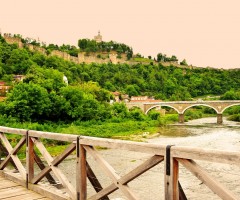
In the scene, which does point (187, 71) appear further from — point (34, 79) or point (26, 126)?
point (26, 126)

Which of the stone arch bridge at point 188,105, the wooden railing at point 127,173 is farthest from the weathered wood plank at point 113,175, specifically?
the stone arch bridge at point 188,105

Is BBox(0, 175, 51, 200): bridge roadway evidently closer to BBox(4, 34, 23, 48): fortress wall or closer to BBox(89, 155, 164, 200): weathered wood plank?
BBox(89, 155, 164, 200): weathered wood plank

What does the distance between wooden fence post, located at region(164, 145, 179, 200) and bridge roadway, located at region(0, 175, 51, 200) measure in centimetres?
213

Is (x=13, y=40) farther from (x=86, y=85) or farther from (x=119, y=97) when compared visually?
(x=86, y=85)

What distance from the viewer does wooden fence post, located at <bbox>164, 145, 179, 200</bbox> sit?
3.13m

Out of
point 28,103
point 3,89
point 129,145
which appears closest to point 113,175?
point 129,145

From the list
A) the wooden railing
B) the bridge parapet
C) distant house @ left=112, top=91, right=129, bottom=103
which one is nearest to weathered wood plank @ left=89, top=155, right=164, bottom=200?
the wooden railing

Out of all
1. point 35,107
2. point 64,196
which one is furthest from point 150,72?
point 64,196

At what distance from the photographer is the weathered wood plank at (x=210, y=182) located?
268 cm

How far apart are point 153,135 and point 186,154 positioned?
1652 inches

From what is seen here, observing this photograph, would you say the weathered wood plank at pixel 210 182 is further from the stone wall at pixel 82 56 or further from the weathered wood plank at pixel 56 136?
the stone wall at pixel 82 56

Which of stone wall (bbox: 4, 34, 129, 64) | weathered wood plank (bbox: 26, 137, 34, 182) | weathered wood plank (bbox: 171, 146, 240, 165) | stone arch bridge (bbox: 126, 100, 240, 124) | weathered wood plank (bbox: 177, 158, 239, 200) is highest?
stone wall (bbox: 4, 34, 129, 64)

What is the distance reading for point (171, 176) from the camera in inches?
124

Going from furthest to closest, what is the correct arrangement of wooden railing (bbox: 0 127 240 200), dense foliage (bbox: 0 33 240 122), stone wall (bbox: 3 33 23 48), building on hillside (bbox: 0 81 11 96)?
stone wall (bbox: 3 33 23 48), building on hillside (bbox: 0 81 11 96), dense foliage (bbox: 0 33 240 122), wooden railing (bbox: 0 127 240 200)
